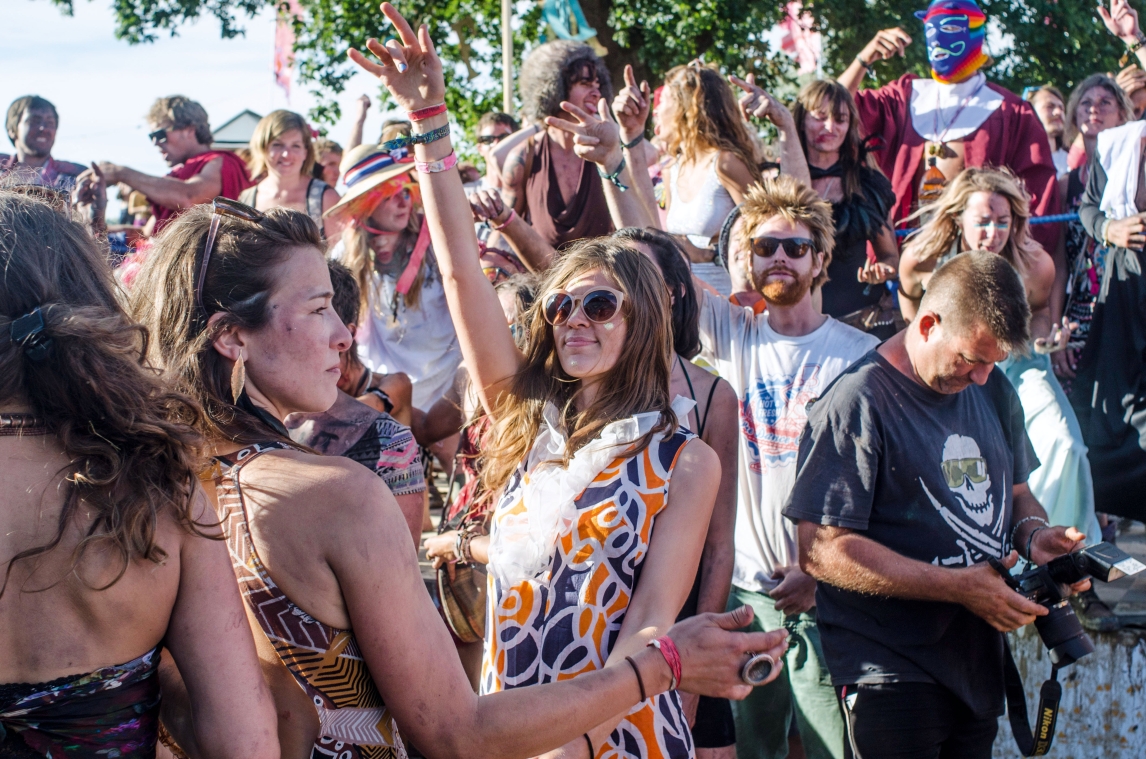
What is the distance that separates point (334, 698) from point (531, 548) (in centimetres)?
66

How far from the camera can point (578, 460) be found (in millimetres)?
2207

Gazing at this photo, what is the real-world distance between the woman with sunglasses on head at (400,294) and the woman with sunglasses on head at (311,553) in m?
2.89

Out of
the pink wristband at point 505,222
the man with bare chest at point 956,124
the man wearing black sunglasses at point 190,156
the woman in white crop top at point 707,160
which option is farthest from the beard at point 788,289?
the man wearing black sunglasses at point 190,156

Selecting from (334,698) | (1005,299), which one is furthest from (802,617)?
(334,698)

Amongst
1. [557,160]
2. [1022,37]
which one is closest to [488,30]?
[1022,37]

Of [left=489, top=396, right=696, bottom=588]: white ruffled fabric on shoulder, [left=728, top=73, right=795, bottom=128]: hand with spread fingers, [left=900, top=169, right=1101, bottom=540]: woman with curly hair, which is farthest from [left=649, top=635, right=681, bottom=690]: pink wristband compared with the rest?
[left=728, top=73, right=795, bottom=128]: hand with spread fingers

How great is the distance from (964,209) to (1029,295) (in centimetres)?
48

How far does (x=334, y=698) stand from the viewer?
61.6 inches

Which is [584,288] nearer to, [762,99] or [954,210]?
[762,99]

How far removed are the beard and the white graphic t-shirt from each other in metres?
0.12

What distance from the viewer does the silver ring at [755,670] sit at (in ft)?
5.48

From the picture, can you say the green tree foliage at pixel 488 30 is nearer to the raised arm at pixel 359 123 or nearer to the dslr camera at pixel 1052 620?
the raised arm at pixel 359 123

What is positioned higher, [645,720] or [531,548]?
[531,548]

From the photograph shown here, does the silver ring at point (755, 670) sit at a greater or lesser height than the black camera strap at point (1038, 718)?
greater
